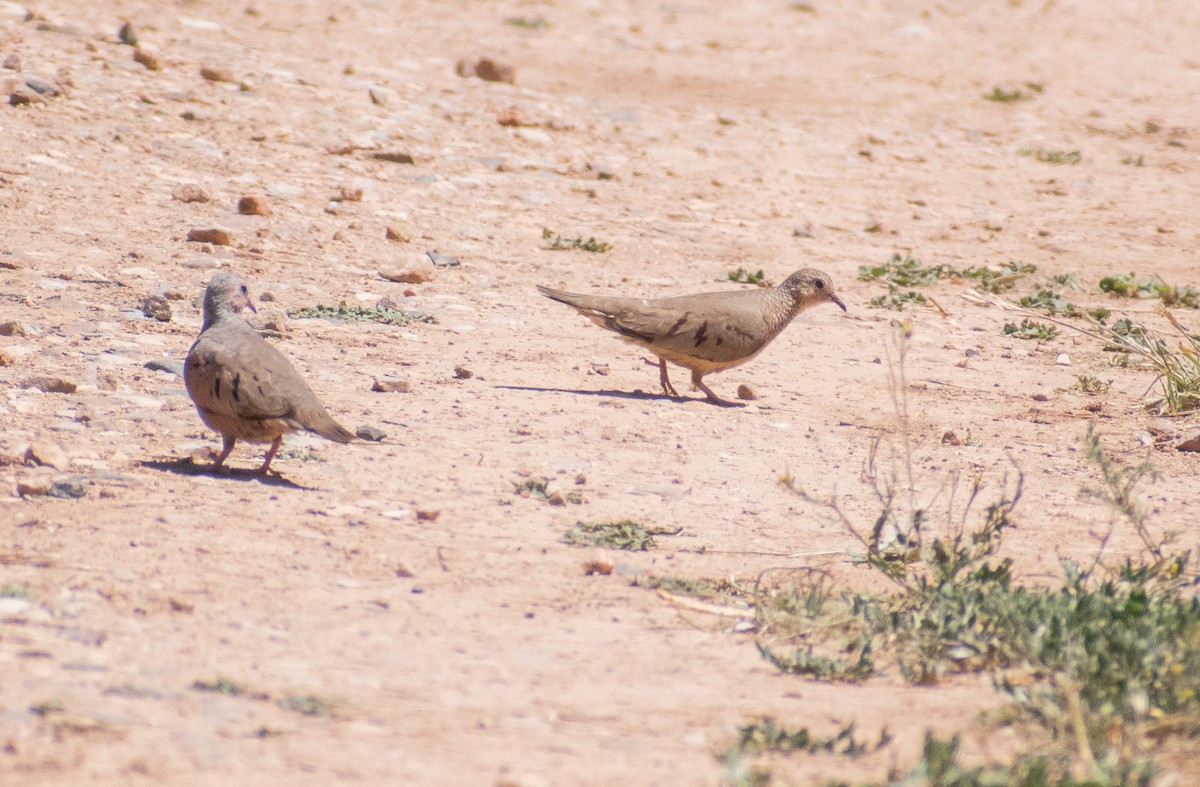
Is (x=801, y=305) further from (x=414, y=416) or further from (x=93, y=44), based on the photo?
(x=93, y=44)

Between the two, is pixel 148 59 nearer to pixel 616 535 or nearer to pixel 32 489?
pixel 32 489

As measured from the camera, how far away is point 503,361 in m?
7.33

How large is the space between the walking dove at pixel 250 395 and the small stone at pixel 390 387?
101 cm

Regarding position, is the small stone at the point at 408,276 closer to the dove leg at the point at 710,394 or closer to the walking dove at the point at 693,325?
the walking dove at the point at 693,325

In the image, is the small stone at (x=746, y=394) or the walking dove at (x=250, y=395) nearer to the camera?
the walking dove at (x=250, y=395)

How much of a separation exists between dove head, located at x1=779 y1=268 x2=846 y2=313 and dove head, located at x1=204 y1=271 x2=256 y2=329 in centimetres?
334

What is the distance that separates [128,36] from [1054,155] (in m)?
8.60

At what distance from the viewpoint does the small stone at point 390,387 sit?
6637 mm

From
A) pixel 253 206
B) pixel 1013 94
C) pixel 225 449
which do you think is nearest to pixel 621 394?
pixel 225 449

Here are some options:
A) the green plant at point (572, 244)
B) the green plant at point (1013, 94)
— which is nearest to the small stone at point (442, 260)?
the green plant at point (572, 244)

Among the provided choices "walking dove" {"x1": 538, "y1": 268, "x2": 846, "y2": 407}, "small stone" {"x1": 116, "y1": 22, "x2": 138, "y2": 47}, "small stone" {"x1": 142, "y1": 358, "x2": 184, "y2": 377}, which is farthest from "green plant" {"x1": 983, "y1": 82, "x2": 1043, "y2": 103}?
"small stone" {"x1": 142, "y1": 358, "x2": 184, "y2": 377}

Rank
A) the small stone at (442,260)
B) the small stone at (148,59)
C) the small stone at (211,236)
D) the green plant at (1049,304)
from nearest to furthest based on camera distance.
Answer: the small stone at (211,236) < the small stone at (442,260) < the green plant at (1049,304) < the small stone at (148,59)

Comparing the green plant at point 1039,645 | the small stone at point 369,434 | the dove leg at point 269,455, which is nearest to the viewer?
the green plant at point 1039,645

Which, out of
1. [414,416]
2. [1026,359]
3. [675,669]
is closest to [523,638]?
[675,669]
